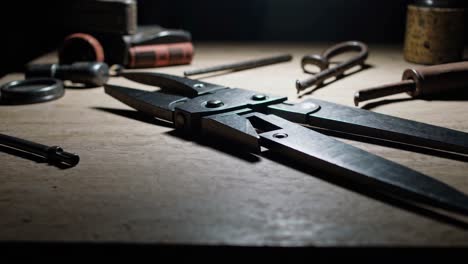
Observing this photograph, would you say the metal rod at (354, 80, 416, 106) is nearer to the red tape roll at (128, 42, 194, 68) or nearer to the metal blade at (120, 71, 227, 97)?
the metal blade at (120, 71, 227, 97)

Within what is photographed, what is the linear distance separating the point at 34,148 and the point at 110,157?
10 cm

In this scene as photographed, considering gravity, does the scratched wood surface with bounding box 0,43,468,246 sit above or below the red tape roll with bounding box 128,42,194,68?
below

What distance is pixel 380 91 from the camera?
95 centimetres

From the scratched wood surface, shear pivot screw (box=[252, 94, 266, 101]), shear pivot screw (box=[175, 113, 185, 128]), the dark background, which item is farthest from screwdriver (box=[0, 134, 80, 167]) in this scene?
the dark background

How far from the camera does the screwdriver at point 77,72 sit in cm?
113

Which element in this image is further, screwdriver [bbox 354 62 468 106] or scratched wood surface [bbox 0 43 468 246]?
screwdriver [bbox 354 62 468 106]

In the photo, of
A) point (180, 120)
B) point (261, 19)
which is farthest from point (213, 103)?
point (261, 19)

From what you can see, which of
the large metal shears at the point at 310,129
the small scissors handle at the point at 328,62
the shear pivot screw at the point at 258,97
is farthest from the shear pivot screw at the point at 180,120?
the small scissors handle at the point at 328,62

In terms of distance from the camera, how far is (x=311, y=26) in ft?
5.81

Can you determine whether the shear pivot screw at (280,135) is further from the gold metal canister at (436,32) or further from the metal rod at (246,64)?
the gold metal canister at (436,32)

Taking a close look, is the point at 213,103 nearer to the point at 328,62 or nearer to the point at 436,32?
the point at 328,62

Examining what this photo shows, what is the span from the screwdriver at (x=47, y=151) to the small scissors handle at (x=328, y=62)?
0.49 metres

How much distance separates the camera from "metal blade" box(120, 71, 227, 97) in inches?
36.3

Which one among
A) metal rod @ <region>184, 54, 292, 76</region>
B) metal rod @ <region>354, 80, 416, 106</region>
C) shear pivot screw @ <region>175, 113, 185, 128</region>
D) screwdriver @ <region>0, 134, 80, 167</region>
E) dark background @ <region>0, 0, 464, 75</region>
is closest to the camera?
screwdriver @ <region>0, 134, 80, 167</region>
